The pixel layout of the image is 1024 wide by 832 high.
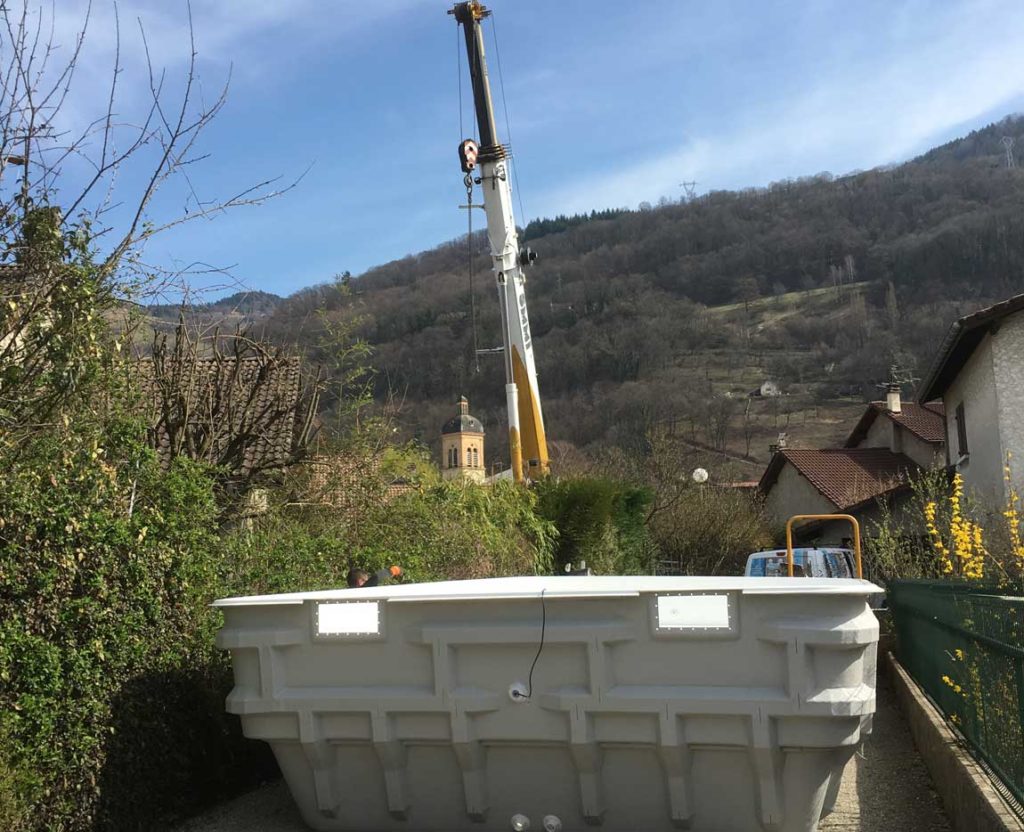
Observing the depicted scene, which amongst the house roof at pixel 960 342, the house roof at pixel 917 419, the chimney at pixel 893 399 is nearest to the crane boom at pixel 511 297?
the house roof at pixel 960 342

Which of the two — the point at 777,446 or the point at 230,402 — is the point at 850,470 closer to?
the point at 777,446

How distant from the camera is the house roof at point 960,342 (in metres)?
21.6

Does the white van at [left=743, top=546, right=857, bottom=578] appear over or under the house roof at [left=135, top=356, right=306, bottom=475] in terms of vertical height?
under

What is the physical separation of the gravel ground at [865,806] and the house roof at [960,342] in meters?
15.2

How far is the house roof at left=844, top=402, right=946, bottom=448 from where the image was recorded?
3803 centimetres

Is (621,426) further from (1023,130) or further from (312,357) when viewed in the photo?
(1023,130)

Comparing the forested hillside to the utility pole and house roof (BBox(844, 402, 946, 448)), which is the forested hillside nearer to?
the utility pole

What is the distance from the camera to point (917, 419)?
40938 millimetres

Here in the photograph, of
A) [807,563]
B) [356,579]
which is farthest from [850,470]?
[356,579]

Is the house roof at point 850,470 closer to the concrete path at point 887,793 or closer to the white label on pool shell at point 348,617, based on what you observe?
the concrete path at point 887,793

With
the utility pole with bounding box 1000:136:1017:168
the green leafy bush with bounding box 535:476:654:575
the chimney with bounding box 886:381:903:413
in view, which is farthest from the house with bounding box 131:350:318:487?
the utility pole with bounding box 1000:136:1017:168

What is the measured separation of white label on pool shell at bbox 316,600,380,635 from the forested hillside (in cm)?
2658

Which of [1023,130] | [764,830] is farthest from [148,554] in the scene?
[1023,130]

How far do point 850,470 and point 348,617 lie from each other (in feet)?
121
